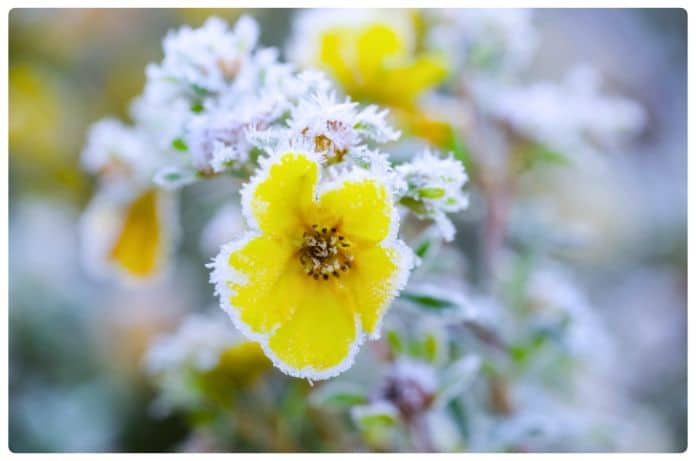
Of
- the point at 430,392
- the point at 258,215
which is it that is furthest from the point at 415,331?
the point at 258,215

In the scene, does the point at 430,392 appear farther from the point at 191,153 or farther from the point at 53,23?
the point at 53,23

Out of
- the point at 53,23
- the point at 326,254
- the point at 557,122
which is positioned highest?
the point at 53,23

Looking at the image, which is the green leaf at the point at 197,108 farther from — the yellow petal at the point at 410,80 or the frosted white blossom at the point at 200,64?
the yellow petal at the point at 410,80

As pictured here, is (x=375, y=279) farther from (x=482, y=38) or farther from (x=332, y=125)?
(x=482, y=38)

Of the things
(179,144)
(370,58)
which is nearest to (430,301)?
(179,144)

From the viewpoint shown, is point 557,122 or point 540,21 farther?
point 540,21

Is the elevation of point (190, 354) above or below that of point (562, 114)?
below

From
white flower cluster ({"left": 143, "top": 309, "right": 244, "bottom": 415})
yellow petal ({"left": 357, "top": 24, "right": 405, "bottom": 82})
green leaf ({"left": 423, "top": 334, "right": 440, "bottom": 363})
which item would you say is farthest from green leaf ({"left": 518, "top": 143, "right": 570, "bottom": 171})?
white flower cluster ({"left": 143, "top": 309, "right": 244, "bottom": 415})
